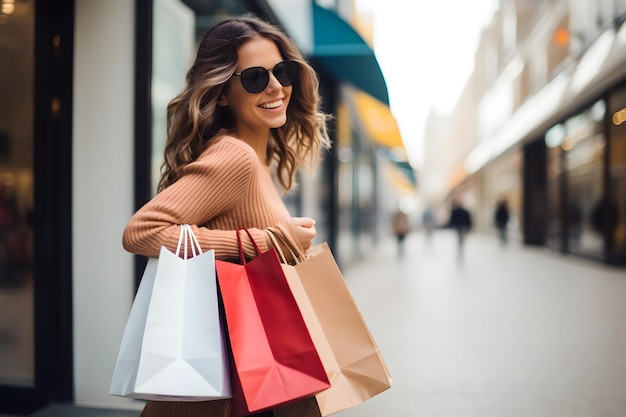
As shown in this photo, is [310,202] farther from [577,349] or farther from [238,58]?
[238,58]

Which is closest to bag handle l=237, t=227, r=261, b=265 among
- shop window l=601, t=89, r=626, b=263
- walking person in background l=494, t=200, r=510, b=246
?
shop window l=601, t=89, r=626, b=263

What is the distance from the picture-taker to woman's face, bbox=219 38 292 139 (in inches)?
65.7

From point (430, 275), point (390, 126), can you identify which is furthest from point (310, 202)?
point (390, 126)

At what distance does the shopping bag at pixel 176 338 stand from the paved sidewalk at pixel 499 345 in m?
2.50

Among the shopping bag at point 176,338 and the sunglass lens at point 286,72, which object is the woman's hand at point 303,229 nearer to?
the shopping bag at point 176,338

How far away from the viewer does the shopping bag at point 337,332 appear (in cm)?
142

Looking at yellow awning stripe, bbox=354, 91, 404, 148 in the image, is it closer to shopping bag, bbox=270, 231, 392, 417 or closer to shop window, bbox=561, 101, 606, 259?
shop window, bbox=561, 101, 606, 259

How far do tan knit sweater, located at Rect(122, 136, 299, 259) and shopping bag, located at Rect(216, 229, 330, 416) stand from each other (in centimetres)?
14

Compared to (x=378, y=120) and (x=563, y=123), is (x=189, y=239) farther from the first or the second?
(x=563, y=123)

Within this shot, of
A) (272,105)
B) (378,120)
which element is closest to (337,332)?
(272,105)

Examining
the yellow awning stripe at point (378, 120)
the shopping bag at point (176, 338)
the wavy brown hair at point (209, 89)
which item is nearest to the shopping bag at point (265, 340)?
the shopping bag at point (176, 338)

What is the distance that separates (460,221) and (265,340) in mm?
16062

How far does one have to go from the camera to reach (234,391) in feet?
4.19

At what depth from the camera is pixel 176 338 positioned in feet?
4.10
